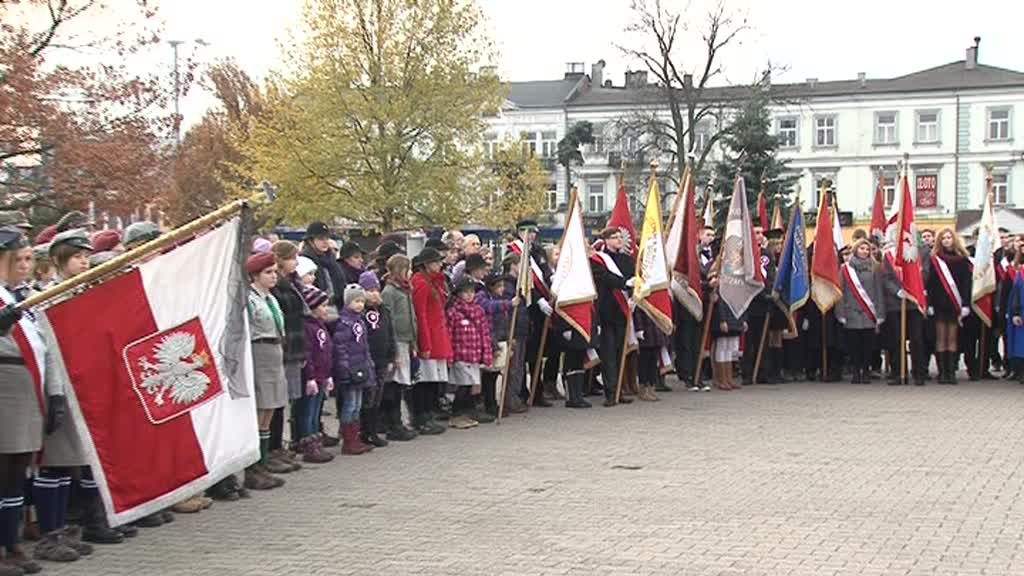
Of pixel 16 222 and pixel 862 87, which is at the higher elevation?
pixel 862 87

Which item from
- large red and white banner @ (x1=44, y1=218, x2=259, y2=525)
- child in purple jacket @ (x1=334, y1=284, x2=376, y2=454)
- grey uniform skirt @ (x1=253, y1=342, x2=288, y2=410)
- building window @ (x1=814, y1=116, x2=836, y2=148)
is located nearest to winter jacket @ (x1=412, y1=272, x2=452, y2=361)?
child in purple jacket @ (x1=334, y1=284, x2=376, y2=454)

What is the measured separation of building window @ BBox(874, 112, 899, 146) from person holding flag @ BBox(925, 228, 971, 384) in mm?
61221

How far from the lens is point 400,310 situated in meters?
11.9

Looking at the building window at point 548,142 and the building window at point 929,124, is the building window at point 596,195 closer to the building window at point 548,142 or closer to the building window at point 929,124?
the building window at point 548,142

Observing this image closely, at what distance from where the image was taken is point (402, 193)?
3859 cm

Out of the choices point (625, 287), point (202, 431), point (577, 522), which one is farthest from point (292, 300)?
point (625, 287)

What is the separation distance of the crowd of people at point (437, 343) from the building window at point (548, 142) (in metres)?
65.1

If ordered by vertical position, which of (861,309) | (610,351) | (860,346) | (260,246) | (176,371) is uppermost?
(260,246)

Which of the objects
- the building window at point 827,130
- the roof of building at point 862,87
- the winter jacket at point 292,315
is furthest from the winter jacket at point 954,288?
the building window at point 827,130

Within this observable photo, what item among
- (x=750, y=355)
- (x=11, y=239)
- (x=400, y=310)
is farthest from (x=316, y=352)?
(x=750, y=355)

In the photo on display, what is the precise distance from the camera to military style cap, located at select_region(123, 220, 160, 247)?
9.02 meters

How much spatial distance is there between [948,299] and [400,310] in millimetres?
8601

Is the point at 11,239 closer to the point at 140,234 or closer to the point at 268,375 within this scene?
the point at 140,234

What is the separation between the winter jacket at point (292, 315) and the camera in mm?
10039
